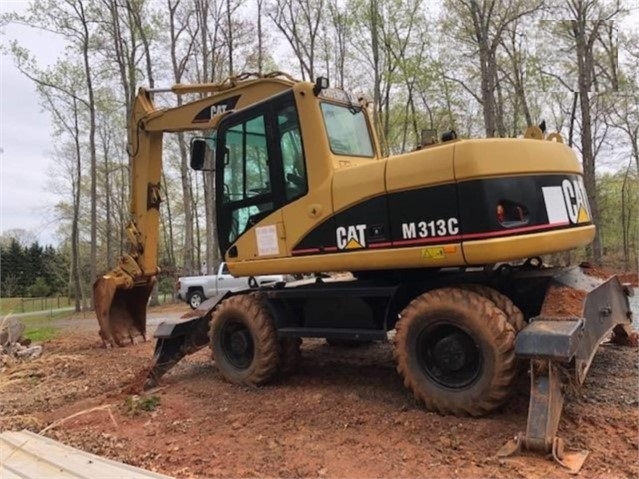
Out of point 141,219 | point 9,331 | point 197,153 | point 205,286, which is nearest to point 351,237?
point 197,153

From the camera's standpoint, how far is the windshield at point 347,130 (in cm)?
530

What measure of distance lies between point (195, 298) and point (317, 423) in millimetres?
15884

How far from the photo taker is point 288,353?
5691 mm

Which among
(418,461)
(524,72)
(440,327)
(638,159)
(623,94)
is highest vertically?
(524,72)

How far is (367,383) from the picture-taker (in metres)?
5.32

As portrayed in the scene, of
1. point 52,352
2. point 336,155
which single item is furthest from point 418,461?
point 52,352

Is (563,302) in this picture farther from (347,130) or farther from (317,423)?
(347,130)

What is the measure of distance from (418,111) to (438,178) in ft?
79.4

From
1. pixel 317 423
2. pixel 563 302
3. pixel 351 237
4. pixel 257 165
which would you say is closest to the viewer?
pixel 563 302

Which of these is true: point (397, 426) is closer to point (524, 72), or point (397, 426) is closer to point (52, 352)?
point (52, 352)

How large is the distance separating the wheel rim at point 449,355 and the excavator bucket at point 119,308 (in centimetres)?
526

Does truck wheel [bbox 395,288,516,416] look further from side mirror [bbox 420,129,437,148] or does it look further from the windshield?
the windshield

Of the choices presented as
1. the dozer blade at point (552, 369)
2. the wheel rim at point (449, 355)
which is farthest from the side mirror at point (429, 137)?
the dozer blade at point (552, 369)

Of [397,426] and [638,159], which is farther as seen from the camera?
[638,159]
